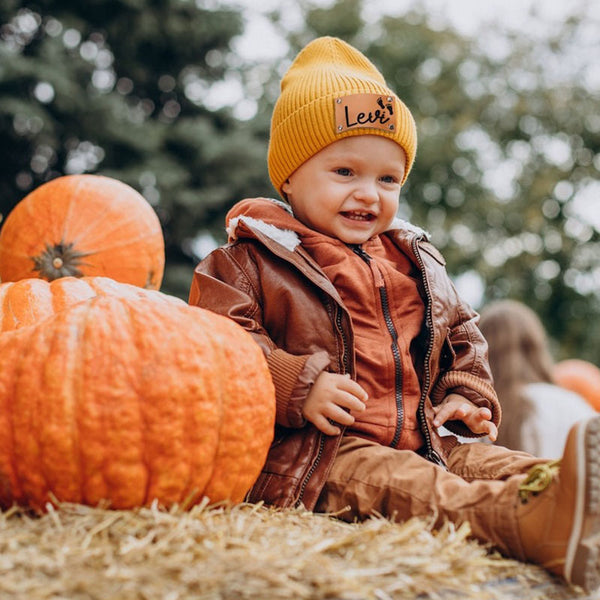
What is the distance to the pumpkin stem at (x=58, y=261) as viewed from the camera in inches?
114

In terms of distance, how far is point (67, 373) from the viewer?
1.56 m

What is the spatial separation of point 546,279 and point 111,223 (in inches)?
583

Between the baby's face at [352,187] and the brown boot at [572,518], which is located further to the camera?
the baby's face at [352,187]

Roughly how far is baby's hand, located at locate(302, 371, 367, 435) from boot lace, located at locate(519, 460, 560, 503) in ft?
1.51

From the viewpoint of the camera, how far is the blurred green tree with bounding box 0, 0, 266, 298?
7660mm

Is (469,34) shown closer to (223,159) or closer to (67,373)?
(223,159)

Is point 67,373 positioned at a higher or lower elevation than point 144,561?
higher

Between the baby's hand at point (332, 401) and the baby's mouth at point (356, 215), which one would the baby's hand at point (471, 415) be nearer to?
the baby's hand at point (332, 401)

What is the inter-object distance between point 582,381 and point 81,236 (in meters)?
6.12

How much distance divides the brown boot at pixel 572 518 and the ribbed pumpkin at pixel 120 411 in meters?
0.68

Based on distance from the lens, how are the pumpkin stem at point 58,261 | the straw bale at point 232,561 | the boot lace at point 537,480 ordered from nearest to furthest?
1. the straw bale at point 232,561
2. the boot lace at point 537,480
3. the pumpkin stem at point 58,261

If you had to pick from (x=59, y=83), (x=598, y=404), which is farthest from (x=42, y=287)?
(x=598, y=404)

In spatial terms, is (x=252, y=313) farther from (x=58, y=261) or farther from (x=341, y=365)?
(x=58, y=261)

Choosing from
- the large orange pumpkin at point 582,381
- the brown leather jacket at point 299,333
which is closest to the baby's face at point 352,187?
the brown leather jacket at point 299,333
